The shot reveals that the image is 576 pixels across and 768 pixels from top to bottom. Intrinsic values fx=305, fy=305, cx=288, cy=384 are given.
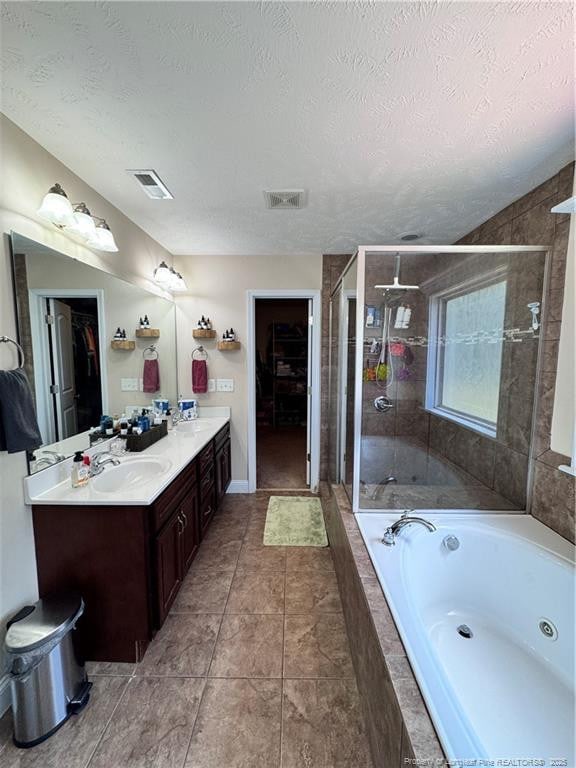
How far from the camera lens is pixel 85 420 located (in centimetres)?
186

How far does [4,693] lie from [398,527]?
1947 millimetres

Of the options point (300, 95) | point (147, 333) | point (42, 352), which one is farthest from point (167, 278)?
point (300, 95)

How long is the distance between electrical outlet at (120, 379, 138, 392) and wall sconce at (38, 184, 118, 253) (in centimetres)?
98

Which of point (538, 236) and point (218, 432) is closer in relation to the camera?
point (538, 236)

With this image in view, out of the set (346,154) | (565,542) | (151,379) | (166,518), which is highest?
(346,154)

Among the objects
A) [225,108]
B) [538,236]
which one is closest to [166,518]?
[225,108]

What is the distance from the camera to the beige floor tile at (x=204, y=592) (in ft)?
6.12

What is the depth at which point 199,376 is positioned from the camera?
121 inches

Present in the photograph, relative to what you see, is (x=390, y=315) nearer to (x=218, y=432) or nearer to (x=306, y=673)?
(x=218, y=432)

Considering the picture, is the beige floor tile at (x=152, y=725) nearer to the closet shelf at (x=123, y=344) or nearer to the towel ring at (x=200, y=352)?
the closet shelf at (x=123, y=344)

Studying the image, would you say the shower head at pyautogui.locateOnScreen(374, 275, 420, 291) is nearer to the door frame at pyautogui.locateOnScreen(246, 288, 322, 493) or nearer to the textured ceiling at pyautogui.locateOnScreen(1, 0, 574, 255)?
the textured ceiling at pyautogui.locateOnScreen(1, 0, 574, 255)

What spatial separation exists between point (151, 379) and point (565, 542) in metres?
2.99

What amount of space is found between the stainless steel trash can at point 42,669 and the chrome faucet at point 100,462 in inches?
23.9

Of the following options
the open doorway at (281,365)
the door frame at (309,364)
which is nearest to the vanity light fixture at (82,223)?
the door frame at (309,364)
